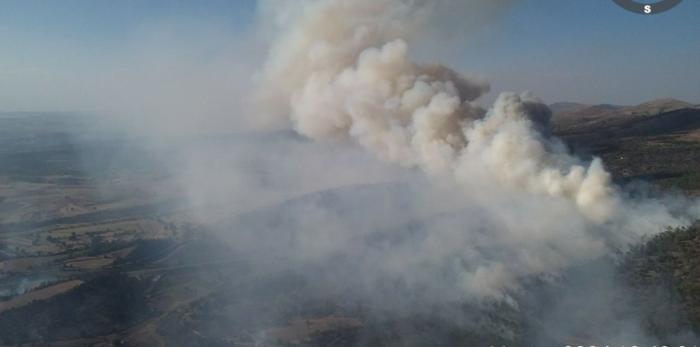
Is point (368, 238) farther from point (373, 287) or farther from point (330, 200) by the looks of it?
point (330, 200)

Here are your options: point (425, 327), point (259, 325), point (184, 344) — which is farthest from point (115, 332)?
point (425, 327)

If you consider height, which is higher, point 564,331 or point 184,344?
point 564,331

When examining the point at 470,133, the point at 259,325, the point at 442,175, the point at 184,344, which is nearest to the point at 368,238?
the point at 442,175

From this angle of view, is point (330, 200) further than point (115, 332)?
Yes

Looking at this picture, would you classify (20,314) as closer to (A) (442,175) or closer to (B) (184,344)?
(B) (184,344)

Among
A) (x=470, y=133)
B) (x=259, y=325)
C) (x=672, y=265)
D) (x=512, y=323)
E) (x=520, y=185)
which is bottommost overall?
(x=259, y=325)

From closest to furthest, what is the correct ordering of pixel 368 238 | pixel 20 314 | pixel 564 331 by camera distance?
pixel 564 331 < pixel 20 314 < pixel 368 238

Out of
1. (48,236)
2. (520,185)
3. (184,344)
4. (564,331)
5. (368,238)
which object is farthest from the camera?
(48,236)
